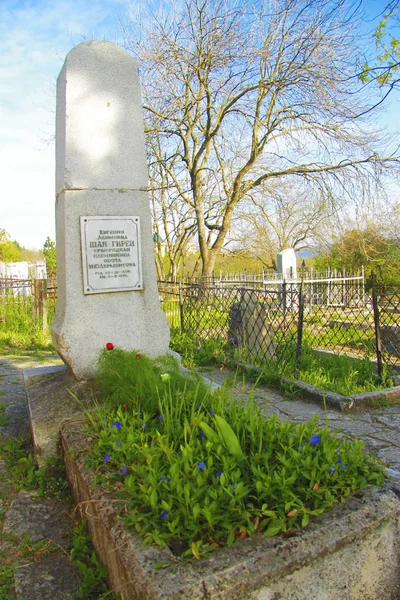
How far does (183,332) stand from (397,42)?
4768mm

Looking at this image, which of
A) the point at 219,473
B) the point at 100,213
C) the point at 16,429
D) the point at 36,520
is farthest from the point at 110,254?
the point at 219,473

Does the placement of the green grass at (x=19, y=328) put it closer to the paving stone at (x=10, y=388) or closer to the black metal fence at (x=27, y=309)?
Result: the black metal fence at (x=27, y=309)

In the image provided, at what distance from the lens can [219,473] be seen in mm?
1706

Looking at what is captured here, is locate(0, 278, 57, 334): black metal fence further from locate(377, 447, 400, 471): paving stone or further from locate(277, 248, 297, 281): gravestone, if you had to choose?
locate(277, 248, 297, 281): gravestone

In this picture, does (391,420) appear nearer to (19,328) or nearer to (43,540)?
(43,540)

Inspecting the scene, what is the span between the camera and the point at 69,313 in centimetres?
311

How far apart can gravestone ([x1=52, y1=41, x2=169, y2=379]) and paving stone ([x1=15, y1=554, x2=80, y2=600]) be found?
4.42ft

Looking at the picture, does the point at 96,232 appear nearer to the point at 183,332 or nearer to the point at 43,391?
the point at 43,391

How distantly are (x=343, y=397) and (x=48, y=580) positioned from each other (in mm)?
2885

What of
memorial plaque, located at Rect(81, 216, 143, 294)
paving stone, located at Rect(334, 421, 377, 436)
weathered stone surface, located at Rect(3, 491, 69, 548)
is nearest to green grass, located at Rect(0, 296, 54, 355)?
memorial plaque, located at Rect(81, 216, 143, 294)

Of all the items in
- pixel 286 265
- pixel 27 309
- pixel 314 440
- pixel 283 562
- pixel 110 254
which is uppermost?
pixel 286 265

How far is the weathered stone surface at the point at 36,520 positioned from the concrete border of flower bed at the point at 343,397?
7.62 feet

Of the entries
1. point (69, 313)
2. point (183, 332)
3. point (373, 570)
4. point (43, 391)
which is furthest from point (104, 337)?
point (183, 332)

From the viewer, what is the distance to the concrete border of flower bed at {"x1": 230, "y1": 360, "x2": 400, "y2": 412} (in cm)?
395
